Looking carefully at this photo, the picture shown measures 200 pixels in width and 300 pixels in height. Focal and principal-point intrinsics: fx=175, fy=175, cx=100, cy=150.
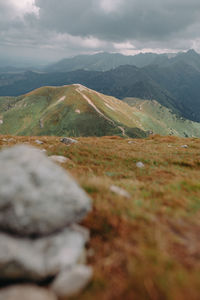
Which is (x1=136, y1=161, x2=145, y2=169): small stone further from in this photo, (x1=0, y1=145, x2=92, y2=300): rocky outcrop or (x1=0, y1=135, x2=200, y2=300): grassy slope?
(x1=0, y1=145, x2=92, y2=300): rocky outcrop

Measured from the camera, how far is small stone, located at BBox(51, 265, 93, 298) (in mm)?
4082

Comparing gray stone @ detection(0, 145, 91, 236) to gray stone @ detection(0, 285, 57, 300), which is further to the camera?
gray stone @ detection(0, 145, 91, 236)

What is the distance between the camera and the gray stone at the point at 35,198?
4.71 meters

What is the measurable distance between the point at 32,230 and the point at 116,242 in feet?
7.98

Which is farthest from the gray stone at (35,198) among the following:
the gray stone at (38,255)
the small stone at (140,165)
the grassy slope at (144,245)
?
the small stone at (140,165)

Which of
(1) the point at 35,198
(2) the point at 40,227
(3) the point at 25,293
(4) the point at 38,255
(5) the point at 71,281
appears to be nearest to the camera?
(3) the point at 25,293

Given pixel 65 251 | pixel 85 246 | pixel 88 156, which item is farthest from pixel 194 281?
pixel 88 156

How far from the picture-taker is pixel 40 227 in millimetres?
4859

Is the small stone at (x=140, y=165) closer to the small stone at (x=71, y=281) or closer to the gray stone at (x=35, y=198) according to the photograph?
the gray stone at (x=35, y=198)

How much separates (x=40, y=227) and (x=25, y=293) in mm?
1417

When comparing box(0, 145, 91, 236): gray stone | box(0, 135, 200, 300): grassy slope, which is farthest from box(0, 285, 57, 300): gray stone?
box(0, 145, 91, 236): gray stone

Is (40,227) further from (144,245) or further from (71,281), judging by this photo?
(144,245)

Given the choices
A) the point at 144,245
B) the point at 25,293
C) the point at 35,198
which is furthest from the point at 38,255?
the point at 144,245

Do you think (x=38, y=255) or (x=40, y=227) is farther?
(x=40, y=227)
